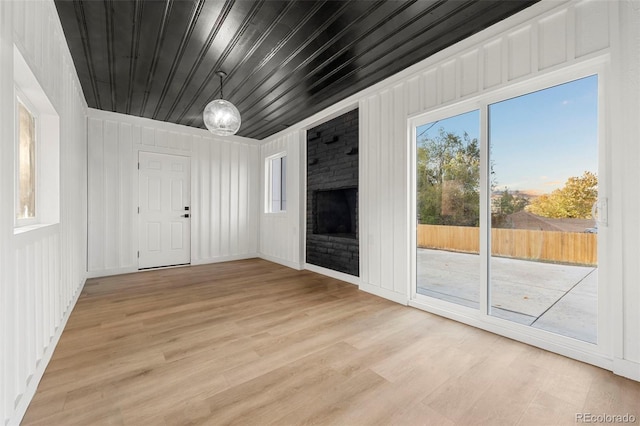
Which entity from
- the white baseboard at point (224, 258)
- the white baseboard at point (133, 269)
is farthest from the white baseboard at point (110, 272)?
the white baseboard at point (224, 258)

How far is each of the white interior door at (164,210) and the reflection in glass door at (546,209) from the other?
16.6ft

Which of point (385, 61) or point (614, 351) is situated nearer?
point (614, 351)

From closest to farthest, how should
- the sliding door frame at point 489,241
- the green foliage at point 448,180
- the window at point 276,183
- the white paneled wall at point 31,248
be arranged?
1. the white paneled wall at point 31,248
2. the sliding door frame at point 489,241
3. the green foliage at point 448,180
4. the window at point 276,183

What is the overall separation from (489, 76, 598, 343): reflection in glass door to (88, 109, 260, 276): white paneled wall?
4775mm

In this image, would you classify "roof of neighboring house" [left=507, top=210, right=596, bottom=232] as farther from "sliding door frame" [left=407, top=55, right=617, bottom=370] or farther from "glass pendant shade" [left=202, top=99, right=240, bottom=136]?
"glass pendant shade" [left=202, top=99, right=240, bottom=136]

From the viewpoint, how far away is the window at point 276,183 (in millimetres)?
5621

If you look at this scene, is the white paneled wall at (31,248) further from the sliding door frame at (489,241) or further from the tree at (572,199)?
the tree at (572,199)

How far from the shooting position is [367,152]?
356cm

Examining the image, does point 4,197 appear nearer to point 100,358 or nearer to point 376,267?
point 100,358

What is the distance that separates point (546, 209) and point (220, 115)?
320cm

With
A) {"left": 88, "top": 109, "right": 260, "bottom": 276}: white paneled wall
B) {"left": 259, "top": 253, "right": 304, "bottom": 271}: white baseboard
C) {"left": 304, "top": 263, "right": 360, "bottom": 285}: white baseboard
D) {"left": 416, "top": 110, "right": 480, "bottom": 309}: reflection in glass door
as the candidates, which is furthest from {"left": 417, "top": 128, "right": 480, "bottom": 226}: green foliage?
{"left": 88, "top": 109, "right": 260, "bottom": 276}: white paneled wall

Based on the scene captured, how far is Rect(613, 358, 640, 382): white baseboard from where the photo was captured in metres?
1.67

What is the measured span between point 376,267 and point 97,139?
4.86 metres

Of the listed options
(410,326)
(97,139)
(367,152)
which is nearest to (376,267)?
(410,326)
